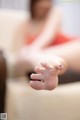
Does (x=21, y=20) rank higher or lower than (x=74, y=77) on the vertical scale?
higher

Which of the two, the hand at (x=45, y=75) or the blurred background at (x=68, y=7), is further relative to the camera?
the blurred background at (x=68, y=7)

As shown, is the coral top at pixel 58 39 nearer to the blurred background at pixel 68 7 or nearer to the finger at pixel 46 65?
the finger at pixel 46 65

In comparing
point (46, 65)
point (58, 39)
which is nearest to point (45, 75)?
point (46, 65)

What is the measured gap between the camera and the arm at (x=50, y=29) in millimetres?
1169

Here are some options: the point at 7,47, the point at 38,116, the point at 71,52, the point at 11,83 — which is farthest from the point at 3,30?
the point at 38,116

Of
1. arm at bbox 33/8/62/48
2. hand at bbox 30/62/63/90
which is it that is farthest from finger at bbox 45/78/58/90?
arm at bbox 33/8/62/48

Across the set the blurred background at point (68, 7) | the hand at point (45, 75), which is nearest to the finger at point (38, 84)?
the hand at point (45, 75)

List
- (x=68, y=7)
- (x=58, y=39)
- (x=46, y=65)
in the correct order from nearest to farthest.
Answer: (x=46, y=65)
(x=58, y=39)
(x=68, y=7)

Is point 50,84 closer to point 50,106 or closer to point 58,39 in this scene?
point 50,106

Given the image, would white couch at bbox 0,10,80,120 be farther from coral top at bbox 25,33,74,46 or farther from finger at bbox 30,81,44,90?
coral top at bbox 25,33,74,46

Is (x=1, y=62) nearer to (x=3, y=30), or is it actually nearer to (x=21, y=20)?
(x=3, y=30)

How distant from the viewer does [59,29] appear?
140 centimetres

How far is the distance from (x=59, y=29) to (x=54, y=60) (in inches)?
42.0

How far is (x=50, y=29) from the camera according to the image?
126 cm
